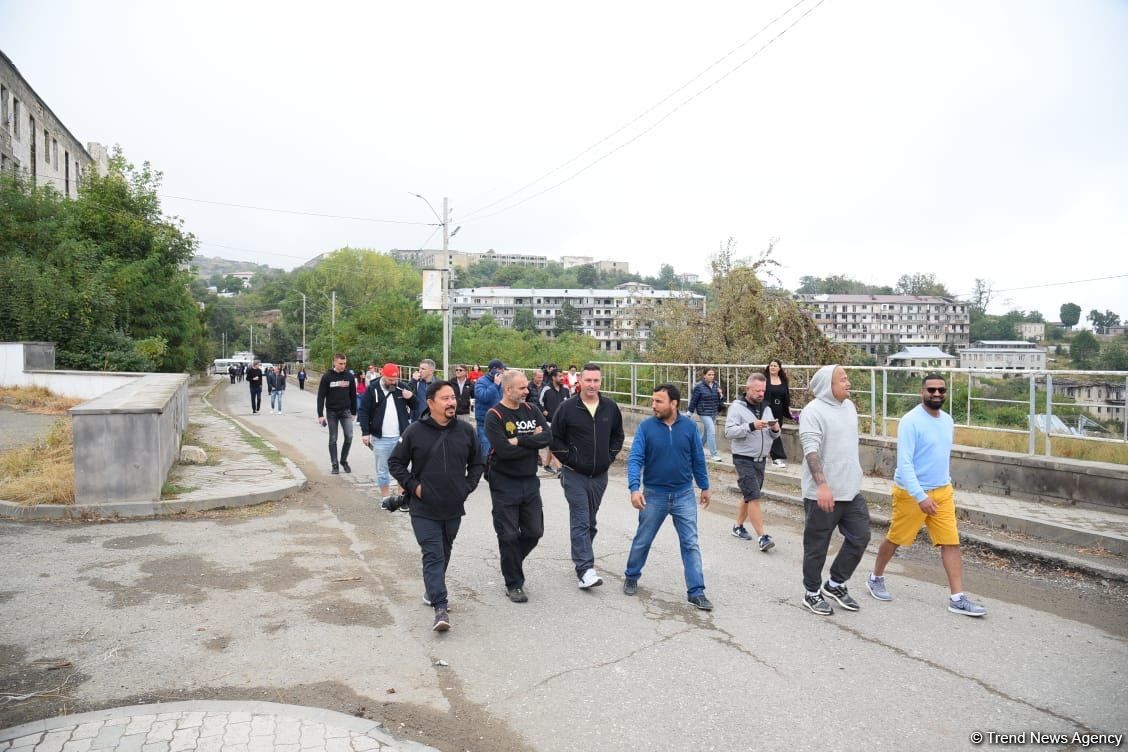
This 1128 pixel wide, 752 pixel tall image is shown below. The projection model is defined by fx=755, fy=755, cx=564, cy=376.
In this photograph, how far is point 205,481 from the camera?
34.7 ft

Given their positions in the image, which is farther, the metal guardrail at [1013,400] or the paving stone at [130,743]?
the metal guardrail at [1013,400]

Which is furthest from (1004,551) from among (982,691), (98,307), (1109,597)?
(98,307)

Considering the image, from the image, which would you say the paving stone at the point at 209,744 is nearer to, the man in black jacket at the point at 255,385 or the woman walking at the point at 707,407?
the woman walking at the point at 707,407

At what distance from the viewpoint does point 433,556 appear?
552 cm

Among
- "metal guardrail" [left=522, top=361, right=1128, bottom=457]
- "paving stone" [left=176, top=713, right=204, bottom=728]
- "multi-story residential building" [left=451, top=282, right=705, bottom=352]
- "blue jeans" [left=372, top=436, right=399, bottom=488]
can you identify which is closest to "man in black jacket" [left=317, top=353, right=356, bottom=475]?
"blue jeans" [left=372, top=436, right=399, bottom=488]

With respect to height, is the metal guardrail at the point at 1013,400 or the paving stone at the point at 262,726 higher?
the metal guardrail at the point at 1013,400

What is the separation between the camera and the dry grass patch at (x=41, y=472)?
8.64 m

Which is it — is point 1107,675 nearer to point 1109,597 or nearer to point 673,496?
point 1109,597

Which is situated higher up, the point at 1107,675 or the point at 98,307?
the point at 98,307

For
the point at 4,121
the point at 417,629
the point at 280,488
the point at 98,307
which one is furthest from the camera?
the point at 4,121

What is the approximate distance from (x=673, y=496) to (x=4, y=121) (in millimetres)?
42866

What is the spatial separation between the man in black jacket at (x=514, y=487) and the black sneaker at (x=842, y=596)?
7.66 ft

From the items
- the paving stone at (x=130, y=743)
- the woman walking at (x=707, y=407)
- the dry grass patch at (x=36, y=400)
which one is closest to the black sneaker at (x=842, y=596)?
the paving stone at (x=130, y=743)

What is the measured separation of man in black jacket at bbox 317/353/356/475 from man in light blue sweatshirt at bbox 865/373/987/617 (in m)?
8.50
